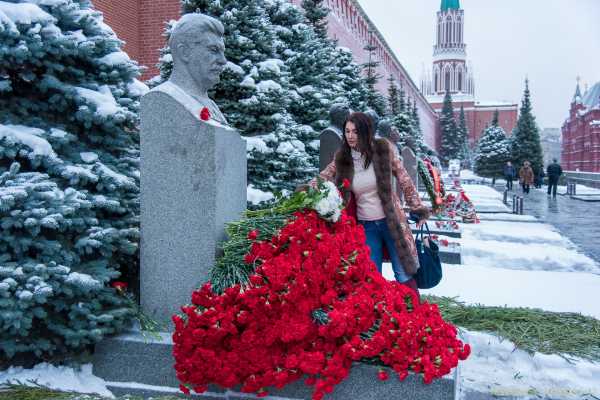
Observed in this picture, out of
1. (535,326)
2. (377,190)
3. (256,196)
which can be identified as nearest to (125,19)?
(256,196)

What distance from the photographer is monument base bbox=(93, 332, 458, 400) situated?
11.1 feet

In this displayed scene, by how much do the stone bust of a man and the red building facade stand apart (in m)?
66.2

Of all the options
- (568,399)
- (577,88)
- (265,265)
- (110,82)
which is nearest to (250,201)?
(110,82)

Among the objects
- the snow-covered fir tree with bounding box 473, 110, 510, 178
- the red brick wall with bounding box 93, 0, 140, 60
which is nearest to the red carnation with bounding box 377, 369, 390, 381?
Result: the red brick wall with bounding box 93, 0, 140, 60

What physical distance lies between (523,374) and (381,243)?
60.7 inches

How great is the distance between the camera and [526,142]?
5619 cm

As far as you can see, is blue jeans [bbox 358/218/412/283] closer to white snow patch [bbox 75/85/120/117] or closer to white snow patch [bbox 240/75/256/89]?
white snow patch [bbox 75/85/120/117]

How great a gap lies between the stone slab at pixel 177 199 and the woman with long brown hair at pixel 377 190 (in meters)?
1.05

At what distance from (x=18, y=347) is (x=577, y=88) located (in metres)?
94.2

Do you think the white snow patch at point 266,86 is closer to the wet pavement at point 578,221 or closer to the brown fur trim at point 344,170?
Result: the brown fur trim at point 344,170

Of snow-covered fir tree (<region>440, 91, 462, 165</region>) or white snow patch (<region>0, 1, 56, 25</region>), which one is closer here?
white snow patch (<region>0, 1, 56, 25</region>)

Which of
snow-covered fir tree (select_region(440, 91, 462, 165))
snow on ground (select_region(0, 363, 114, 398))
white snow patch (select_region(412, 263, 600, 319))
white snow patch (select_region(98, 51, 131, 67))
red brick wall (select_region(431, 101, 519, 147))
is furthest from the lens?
red brick wall (select_region(431, 101, 519, 147))

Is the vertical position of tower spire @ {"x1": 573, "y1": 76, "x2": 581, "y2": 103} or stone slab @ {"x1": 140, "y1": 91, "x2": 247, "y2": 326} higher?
tower spire @ {"x1": 573, "y1": 76, "x2": 581, "y2": 103}

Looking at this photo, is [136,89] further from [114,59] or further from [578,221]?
[578,221]
